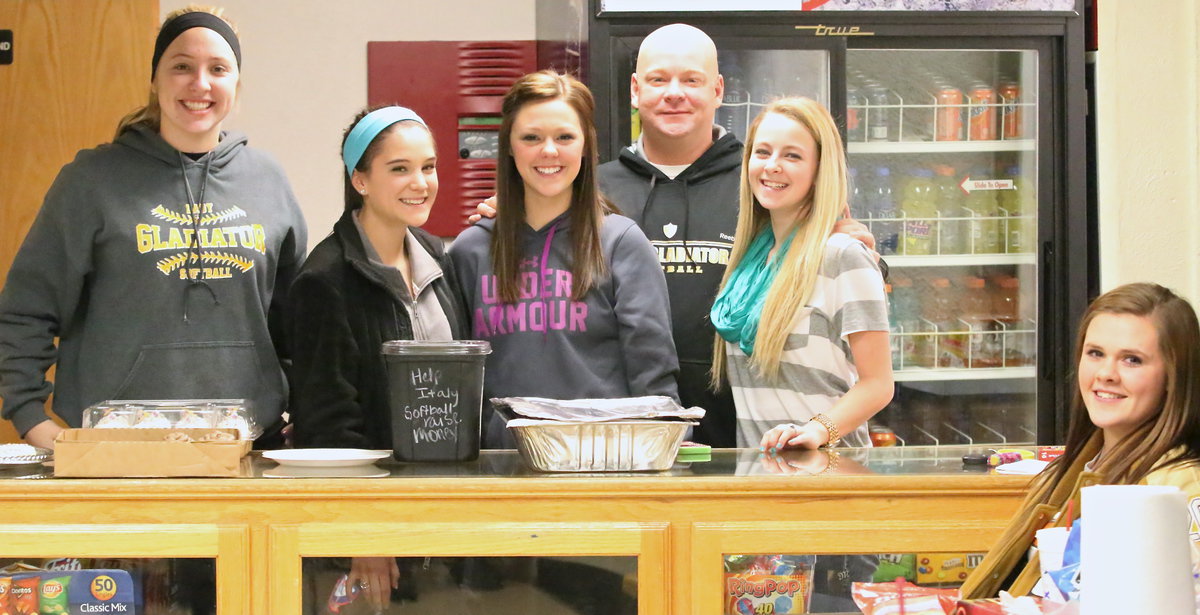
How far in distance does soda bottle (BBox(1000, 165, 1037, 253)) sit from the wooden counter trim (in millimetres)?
2694

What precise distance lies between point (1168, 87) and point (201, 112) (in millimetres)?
2066

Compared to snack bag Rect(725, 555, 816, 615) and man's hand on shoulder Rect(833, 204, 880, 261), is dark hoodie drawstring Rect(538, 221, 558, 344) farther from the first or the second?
snack bag Rect(725, 555, 816, 615)

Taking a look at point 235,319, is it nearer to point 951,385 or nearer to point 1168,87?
point 1168,87

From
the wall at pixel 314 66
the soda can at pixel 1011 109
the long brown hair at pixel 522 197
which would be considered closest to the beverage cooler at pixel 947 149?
the soda can at pixel 1011 109

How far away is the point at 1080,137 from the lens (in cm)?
416

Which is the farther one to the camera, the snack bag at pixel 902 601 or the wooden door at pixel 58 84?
the wooden door at pixel 58 84

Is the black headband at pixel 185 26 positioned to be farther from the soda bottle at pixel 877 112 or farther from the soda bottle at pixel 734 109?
the soda bottle at pixel 877 112

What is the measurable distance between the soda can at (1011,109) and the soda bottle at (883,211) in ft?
1.46

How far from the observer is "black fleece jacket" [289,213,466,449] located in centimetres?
227

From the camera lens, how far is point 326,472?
6.49ft

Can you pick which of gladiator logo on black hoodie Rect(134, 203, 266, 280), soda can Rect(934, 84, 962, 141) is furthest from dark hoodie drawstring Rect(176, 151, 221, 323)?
soda can Rect(934, 84, 962, 141)

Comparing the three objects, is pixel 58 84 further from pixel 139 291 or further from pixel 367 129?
pixel 367 129

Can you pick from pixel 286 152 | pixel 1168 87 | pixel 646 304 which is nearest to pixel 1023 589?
pixel 646 304

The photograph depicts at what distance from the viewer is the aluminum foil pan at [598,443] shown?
196cm
